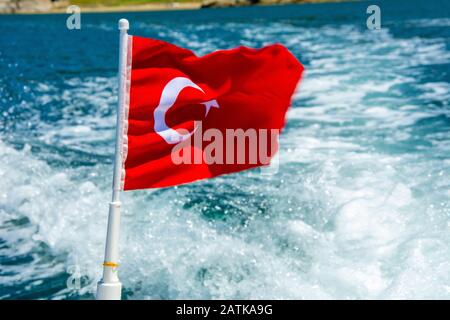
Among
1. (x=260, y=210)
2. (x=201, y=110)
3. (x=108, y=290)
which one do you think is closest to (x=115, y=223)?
(x=108, y=290)

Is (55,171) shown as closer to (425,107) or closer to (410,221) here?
(410,221)

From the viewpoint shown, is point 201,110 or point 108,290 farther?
point 201,110

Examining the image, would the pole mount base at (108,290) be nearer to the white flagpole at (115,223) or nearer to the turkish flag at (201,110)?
the white flagpole at (115,223)

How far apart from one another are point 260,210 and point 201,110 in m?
4.58

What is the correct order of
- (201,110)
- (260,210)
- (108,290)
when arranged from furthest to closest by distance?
1. (260,210)
2. (201,110)
3. (108,290)

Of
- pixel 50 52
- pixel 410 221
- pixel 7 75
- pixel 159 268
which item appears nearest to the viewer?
pixel 159 268

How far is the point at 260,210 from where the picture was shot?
901 centimetres

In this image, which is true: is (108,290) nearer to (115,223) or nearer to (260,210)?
(115,223)

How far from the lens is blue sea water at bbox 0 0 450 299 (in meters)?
7.06

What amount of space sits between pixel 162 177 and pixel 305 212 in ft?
15.4

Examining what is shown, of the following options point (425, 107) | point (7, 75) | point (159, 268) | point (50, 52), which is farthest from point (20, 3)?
point (159, 268)

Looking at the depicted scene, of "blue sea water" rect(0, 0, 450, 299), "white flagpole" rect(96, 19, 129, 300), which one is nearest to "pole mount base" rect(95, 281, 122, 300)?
"white flagpole" rect(96, 19, 129, 300)

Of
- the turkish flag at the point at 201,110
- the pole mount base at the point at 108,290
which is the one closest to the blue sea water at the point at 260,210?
the turkish flag at the point at 201,110

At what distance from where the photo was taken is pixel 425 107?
562 inches
